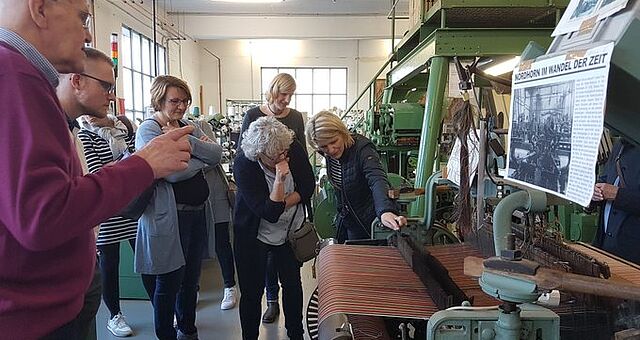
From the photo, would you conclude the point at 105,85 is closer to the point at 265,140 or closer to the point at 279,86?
the point at 265,140

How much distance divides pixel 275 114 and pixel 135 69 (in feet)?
21.2

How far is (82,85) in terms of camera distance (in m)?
1.70

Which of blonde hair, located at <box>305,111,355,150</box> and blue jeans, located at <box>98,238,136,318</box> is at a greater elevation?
blonde hair, located at <box>305,111,355,150</box>

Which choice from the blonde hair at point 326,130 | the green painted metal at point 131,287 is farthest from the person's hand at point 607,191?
the green painted metal at point 131,287

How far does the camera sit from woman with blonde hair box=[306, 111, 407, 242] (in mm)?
2316

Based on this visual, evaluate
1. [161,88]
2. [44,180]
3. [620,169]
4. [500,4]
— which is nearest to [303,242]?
[161,88]

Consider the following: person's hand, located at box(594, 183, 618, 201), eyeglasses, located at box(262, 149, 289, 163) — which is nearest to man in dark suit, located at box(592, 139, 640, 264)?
person's hand, located at box(594, 183, 618, 201)

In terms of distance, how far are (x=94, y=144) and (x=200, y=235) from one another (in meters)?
0.71

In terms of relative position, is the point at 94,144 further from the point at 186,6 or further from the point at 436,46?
the point at 186,6

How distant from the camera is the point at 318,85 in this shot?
12.7m

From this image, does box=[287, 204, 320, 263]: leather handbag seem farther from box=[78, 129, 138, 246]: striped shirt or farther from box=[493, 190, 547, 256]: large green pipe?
box=[493, 190, 547, 256]: large green pipe

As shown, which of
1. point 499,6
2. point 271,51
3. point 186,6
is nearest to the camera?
point 499,6

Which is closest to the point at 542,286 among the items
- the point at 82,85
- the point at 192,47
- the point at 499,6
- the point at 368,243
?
the point at 368,243

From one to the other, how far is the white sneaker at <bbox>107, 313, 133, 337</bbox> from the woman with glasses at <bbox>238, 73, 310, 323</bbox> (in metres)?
0.76
